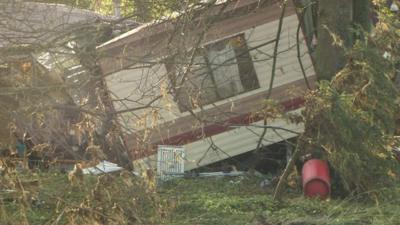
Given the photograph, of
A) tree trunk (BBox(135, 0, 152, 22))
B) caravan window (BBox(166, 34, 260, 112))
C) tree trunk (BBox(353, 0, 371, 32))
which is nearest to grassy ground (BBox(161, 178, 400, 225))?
caravan window (BBox(166, 34, 260, 112))

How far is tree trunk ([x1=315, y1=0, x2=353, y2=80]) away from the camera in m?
8.60

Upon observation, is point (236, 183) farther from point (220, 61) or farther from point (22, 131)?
point (22, 131)

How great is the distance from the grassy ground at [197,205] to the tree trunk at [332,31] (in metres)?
1.79

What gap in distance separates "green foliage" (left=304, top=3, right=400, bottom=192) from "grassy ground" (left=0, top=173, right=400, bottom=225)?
38 cm

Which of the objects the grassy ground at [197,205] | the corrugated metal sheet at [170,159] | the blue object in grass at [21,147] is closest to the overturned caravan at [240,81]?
the corrugated metal sheet at [170,159]

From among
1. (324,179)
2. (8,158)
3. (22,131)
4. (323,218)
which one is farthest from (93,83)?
(324,179)

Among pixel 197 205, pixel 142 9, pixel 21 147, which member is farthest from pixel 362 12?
pixel 21 147

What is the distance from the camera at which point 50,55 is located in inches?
213

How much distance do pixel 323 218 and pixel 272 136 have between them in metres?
A: 3.79

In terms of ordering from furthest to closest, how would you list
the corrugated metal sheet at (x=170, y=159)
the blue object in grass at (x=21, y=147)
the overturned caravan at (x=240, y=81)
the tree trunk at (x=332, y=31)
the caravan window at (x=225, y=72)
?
1. the corrugated metal sheet at (x=170, y=159)
2. the overturned caravan at (x=240, y=81)
3. the tree trunk at (x=332, y=31)
4. the caravan window at (x=225, y=72)
5. the blue object in grass at (x=21, y=147)

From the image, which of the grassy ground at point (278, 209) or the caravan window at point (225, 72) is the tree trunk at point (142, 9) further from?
→ the grassy ground at point (278, 209)

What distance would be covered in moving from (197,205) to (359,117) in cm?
216

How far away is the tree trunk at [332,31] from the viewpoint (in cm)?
860

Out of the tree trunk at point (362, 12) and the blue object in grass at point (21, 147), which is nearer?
the blue object in grass at point (21, 147)
